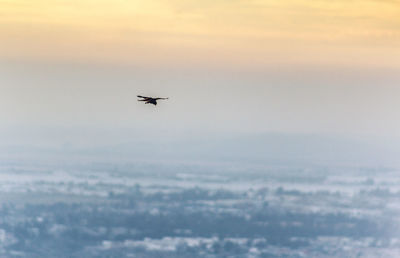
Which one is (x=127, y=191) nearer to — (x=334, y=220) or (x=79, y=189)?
(x=79, y=189)

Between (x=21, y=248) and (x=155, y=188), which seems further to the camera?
(x=155, y=188)

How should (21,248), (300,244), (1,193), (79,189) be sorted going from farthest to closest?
1. (79,189)
2. (1,193)
3. (300,244)
4. (21,248)

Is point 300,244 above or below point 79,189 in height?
below

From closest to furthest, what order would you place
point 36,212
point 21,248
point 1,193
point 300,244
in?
1. point 21,248
2. point 300,244
3. point 36,212
4. point 1,193

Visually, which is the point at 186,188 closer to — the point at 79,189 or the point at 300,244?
the point at 79,189

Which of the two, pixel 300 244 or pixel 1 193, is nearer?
pixel 300 244

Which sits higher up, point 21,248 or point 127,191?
point 127,191

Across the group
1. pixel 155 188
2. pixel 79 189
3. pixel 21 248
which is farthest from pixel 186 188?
pixel 21 248

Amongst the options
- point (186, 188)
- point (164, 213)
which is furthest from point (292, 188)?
point (164, 213)

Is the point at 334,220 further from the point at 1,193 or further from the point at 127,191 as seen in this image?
the point at 1,193

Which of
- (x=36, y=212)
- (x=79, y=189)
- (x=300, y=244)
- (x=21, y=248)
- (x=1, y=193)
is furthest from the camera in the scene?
(x=79, y=189)
